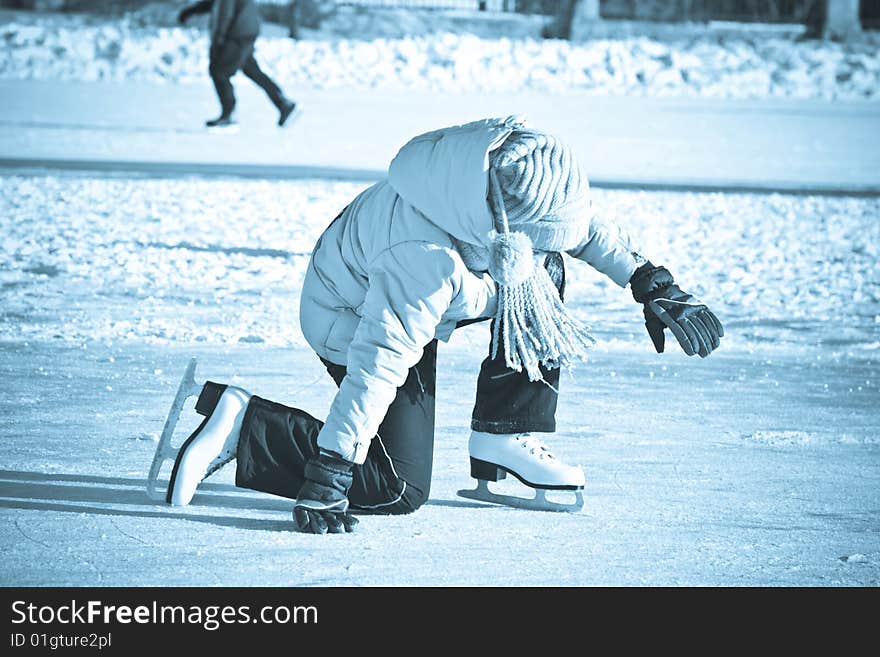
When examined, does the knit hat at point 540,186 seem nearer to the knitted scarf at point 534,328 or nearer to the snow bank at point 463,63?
the knitted scarf at point 534,328

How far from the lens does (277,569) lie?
3287 millimetres

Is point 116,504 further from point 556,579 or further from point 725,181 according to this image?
point 725,181

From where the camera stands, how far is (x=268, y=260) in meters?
7.64

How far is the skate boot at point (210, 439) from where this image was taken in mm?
3645

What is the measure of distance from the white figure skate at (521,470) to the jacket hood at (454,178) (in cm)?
71

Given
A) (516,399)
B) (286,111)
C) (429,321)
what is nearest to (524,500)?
(516,399)

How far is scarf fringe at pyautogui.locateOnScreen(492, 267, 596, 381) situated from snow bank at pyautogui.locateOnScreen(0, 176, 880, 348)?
1.18m

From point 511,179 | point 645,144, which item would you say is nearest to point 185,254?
point 511,179

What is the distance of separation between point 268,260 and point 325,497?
4241mm

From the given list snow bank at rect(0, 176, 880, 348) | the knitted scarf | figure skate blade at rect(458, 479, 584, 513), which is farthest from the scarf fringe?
snow bank at rect(0, 176, 880, 348)

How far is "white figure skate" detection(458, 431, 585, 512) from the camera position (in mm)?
3840

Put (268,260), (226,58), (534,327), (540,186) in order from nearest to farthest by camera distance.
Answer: (540,186) < (534,327) < (268,260) < (226,58)

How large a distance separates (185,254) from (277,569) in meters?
4.62

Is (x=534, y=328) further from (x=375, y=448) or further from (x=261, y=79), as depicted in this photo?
(x=261, y=79)
